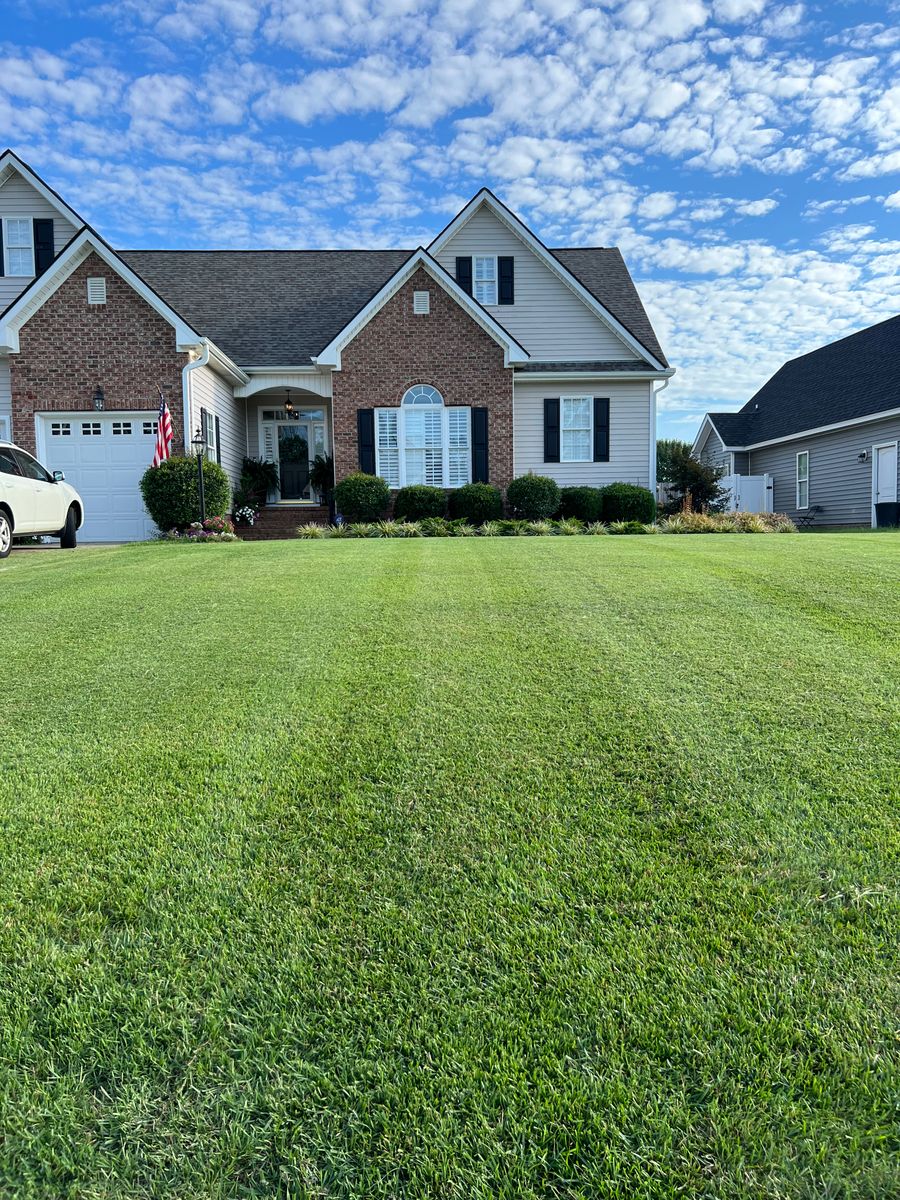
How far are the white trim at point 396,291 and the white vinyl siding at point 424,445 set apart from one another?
63.0 inches

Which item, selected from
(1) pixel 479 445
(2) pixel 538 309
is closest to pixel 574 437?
(1) pixel 479 445

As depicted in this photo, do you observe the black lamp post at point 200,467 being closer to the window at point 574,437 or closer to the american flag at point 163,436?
the american flag at point 163,436

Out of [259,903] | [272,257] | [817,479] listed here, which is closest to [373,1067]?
[259,903]

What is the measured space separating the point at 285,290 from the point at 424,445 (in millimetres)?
6724

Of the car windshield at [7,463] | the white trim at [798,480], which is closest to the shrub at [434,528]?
the car windshield at [7,463]

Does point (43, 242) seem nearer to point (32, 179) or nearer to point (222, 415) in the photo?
point (32, 179)

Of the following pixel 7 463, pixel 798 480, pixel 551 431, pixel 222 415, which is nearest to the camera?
pixel 7 463

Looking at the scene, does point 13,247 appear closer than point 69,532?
No

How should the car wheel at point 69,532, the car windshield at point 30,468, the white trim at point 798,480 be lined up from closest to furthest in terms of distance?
the car windshield at point 30,468
the car wheel at point 69,532
the white trim at point 798,480

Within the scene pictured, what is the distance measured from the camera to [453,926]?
2.02 m

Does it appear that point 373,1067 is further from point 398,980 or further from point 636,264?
point 636,264

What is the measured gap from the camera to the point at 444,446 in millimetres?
17453

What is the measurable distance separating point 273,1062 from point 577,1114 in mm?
654

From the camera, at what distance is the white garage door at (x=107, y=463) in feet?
52.0
